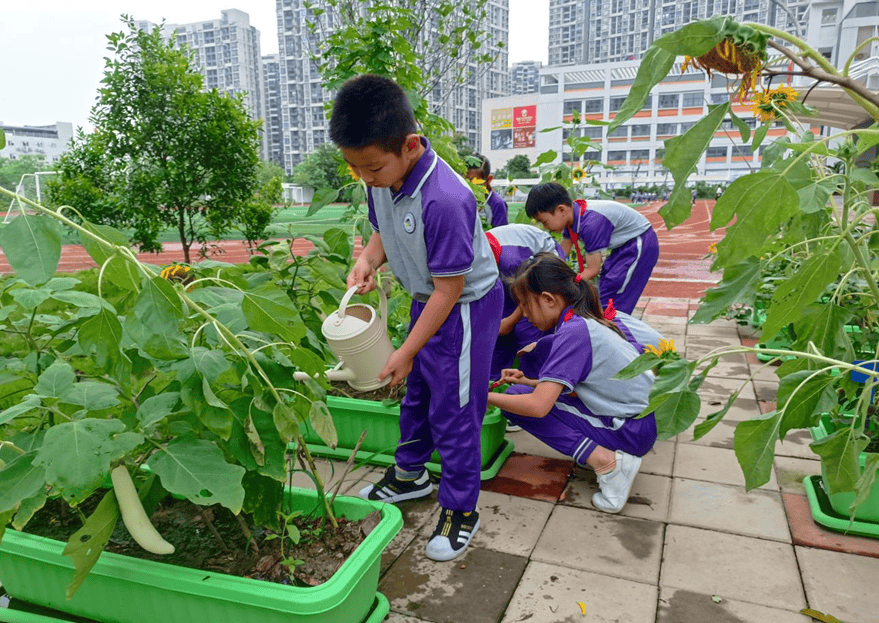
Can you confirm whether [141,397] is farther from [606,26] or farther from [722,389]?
[606,26]

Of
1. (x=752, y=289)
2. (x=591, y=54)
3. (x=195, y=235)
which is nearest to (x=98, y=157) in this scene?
(x=195, y=235)

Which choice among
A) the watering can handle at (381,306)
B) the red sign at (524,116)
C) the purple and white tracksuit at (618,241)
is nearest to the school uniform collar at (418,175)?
the watering can handle at (381,306)

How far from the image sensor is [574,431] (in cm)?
249

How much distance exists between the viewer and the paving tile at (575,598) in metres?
1.77

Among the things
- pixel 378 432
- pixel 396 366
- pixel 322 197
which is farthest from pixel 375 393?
pixel 396 366

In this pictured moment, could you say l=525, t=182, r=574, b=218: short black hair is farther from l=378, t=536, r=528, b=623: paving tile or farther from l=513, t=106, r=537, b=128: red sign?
l=513, t=106, r=537, b=128: red sign

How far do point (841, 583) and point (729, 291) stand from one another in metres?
1.01

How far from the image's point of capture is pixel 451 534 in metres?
2.11

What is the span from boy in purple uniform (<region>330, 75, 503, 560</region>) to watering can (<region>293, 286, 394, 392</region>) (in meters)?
0.17

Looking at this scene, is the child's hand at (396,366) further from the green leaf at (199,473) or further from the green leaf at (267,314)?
the green leaf at (199,473)

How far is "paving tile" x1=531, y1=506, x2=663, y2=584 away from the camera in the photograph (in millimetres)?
1996

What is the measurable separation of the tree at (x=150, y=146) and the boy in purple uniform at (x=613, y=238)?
3326mm

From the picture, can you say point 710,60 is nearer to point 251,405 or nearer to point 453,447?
point 251,405

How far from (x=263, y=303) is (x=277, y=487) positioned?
18.8 inches
